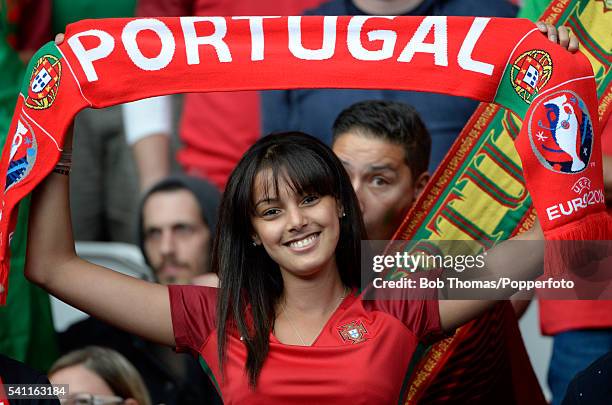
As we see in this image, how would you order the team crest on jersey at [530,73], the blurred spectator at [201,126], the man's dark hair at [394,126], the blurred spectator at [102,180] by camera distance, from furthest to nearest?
the blurred spectator at [102,180], the blurred spectator at [201,126], the man's dark hair at [394,126], the team crest on jersey at [530,73]

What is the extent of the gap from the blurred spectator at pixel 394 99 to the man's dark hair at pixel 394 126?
27cm

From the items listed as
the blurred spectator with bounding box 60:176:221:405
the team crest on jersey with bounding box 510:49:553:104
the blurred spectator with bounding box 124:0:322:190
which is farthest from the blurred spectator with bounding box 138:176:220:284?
the team crest on jersey with bounding box 510:49:553:104

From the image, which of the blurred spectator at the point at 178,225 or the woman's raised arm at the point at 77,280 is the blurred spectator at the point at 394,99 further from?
the woman's raised arm at the point at 77,280

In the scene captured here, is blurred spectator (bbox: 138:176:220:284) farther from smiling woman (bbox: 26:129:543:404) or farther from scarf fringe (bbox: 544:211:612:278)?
scarf fringe (bbox: 544:211:612:278)

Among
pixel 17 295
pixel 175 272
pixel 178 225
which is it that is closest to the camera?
pixel 17 295

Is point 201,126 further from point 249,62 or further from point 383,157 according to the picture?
point 249,62

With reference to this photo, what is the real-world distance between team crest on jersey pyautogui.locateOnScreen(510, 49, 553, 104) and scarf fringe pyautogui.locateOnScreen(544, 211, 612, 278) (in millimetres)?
343

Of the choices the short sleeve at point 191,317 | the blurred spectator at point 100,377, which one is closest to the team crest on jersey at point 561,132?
the short sleeve at point 191,317

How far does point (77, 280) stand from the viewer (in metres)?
3.23

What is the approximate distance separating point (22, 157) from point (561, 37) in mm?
1412

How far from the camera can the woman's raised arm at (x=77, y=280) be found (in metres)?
3.20

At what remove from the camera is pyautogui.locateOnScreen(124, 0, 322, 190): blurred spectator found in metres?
4.97

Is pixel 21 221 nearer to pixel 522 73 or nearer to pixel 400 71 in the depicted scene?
pixel 400 71

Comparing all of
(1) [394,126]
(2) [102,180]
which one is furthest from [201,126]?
(1) [394,126]
